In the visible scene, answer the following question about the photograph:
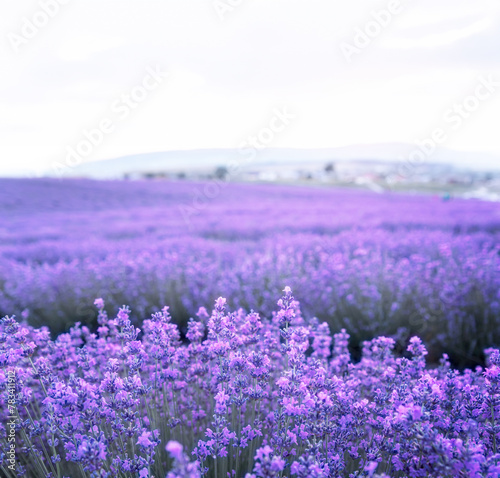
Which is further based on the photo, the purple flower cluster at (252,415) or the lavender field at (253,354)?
the lavender field at (253,354)

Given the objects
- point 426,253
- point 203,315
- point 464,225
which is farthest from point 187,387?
point 464,225

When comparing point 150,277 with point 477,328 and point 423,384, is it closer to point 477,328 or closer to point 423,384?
point 477,328

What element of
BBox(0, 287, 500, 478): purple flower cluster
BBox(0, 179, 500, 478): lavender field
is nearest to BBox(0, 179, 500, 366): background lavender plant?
BBox(0, 179, 500, 478): lavender field

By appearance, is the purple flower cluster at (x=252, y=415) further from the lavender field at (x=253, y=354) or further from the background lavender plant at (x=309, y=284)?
the background lavender plant at (x=309, y=284)

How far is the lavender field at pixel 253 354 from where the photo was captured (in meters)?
1.24

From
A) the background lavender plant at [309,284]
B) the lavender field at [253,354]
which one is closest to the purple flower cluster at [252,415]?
the lavender field at [253,354]

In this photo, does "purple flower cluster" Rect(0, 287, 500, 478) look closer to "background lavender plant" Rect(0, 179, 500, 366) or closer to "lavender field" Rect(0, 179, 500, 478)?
"lavender field" Rect(0, 179, 500, 478)

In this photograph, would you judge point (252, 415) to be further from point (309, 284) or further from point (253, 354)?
point (309, 284)

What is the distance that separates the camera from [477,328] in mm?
3408

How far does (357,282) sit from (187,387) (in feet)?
8.05

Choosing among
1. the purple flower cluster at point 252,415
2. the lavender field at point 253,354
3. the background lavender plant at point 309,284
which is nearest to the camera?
the purple flower cluster at point 252,415

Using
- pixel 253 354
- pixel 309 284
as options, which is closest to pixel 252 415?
pixel 253 354

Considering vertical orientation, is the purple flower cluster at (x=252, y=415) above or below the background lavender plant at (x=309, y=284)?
above

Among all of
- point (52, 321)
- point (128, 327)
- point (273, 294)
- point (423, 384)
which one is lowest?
point (52, 321)
